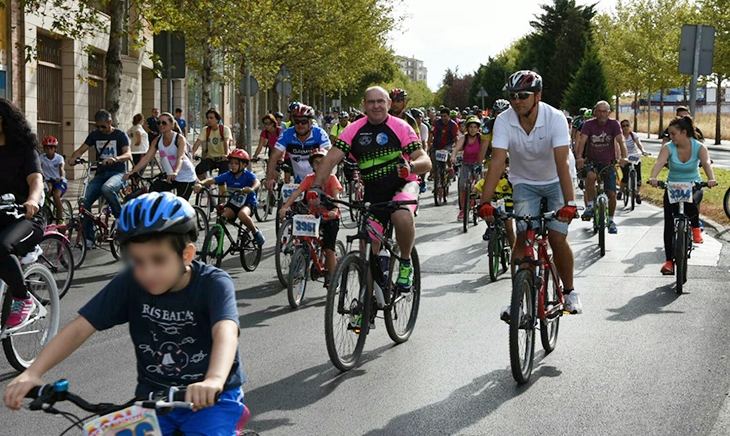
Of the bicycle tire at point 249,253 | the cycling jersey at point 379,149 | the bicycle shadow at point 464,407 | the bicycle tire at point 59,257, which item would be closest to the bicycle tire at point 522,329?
the bicycle shadow at point 464,407

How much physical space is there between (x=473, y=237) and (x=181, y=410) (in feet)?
40.1

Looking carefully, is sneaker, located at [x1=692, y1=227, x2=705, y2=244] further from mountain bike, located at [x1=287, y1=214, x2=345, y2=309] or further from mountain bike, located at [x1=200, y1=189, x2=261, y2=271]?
mountain bike, located at [x1=287, y1=214, x2=345, y2=309]

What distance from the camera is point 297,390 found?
6359mm

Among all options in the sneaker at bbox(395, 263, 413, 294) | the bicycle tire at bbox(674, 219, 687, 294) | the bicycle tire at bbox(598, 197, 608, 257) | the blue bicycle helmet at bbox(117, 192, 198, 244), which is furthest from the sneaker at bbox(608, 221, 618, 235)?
the blue bicycle helmet at bbox(117, 192, 198, 244)

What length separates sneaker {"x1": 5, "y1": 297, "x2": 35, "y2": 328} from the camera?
6719 millimetres

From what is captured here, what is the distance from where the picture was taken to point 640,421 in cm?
566

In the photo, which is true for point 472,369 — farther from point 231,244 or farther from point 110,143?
point 110,143

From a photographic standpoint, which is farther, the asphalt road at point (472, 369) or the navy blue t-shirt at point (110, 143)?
the navy blue t-shirt at point (110, 143)

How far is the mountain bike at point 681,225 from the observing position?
1012 centimetres

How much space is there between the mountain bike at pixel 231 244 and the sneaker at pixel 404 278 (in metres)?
3.79

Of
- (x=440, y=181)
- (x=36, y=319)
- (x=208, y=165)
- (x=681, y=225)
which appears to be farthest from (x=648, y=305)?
(x=440, y=181)

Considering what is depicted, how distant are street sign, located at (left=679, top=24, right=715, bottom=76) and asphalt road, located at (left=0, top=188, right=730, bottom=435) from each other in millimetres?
7177

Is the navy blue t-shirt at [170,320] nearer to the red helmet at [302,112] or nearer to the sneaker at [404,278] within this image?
the sneaker at [404,278]

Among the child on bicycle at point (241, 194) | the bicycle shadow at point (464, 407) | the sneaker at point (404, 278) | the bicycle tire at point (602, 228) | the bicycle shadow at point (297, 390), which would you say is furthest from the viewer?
the bicycle tire at point (602, 228)
